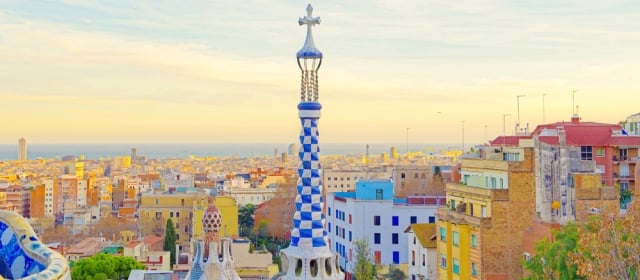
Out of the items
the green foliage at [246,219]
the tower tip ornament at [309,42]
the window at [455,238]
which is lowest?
the green foliage at [246,219]

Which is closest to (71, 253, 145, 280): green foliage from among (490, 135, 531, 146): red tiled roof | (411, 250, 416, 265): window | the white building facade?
(411, 250, 416, 265): window

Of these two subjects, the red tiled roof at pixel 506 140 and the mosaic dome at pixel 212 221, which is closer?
the mosaic dome at pixel 212 221

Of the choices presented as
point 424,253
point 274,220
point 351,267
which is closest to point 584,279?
point 424,253

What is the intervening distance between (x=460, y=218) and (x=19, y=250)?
56.2ft

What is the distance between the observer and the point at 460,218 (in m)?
22.4

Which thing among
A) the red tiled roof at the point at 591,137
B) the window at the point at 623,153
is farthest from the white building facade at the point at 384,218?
the window at the point at 623,153

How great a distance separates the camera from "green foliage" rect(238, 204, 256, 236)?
5529cm

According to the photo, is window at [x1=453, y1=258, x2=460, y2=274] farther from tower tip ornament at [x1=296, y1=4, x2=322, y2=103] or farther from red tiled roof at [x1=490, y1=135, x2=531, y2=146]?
tower tip ornament at [x1=296, y1=4, x2=322, y2=103]

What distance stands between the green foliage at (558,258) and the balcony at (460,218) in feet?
16.5

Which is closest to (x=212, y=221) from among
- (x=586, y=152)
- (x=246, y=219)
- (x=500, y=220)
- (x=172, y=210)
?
(x=500, y=220)

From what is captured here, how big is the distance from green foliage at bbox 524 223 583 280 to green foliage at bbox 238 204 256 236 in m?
39.1

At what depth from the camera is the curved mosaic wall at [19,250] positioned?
6.05m

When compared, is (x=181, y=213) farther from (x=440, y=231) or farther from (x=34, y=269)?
(x=34, y=269)

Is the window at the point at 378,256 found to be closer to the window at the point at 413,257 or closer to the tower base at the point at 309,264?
the window at the point at 413,257
